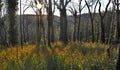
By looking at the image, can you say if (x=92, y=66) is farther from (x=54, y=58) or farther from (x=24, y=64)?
(x=24, y=64)

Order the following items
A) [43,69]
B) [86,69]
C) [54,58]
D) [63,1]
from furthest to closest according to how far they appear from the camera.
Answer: [63,1] → [54,58] → [86,69] → [43,69]

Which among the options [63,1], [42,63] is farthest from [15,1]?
[42,63]

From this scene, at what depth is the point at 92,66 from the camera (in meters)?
11.3

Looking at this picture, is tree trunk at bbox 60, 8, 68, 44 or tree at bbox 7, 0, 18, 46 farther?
tree trunk at bbox 60, 8, 68, 44

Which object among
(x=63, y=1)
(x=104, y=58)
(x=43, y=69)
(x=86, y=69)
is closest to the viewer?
(x=43, y=69)

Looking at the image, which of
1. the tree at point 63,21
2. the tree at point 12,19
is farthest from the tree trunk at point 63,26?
the tree at point 12,19

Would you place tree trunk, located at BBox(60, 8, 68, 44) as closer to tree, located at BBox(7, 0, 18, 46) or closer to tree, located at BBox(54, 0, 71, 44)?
tree, located at BBox(54, 0, 71, 44)

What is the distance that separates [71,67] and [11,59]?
7.75 feet

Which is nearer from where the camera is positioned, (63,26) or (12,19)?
(12,19)

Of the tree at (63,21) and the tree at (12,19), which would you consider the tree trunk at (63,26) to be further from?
the tree at (12,19)

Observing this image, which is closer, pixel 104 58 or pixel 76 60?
pixel 76 60

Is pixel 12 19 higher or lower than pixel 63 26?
higher

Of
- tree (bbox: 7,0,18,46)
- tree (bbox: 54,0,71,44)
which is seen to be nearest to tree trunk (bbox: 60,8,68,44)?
tree (bbox: 54,0,71,44)

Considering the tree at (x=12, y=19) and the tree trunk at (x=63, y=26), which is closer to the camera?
the tree at (x=12, y=19)
